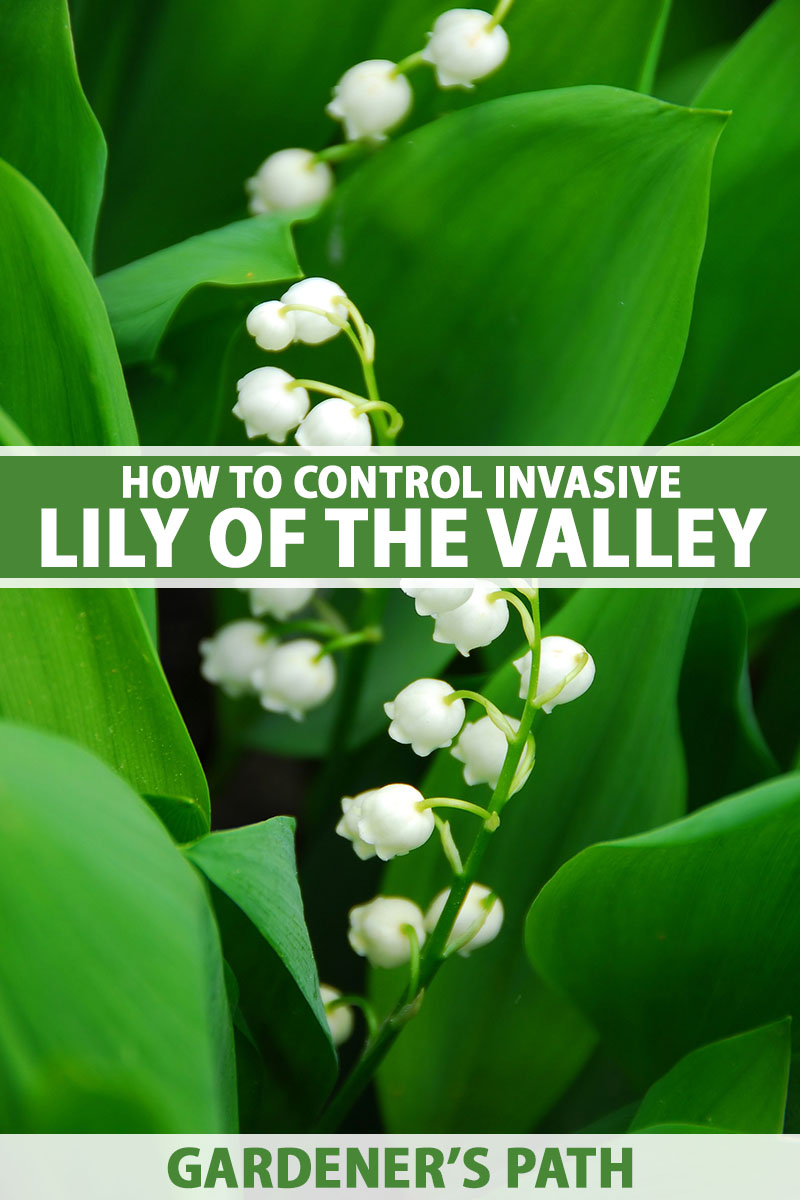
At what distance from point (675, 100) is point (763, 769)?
403 millimetres

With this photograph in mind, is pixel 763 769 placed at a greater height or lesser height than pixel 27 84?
Result: lesser

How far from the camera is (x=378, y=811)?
1.33ft

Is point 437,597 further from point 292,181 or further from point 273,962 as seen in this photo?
point 292,181

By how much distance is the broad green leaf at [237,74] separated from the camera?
567 mm

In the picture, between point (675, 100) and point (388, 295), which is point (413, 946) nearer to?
point (388, 295)

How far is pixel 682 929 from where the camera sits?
0.43 m

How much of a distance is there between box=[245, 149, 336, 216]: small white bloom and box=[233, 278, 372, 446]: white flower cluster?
0.14 meters

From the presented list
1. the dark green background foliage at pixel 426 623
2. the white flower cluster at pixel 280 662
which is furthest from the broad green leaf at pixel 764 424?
the white flower cluster at pixel 280 662

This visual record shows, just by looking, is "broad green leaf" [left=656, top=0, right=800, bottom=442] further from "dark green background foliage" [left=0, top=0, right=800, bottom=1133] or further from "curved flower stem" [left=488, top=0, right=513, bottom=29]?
"curved flower stem" [left=488, top=0, right=513, bottom=29]

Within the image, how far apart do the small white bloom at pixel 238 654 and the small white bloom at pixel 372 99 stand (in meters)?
0.26

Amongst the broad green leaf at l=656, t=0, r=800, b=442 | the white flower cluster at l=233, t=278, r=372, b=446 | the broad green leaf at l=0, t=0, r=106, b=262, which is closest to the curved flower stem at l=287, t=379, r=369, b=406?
the white flower cluster at l=233, t=278, r=372, b=446

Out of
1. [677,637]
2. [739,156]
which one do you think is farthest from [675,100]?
[677,637]
